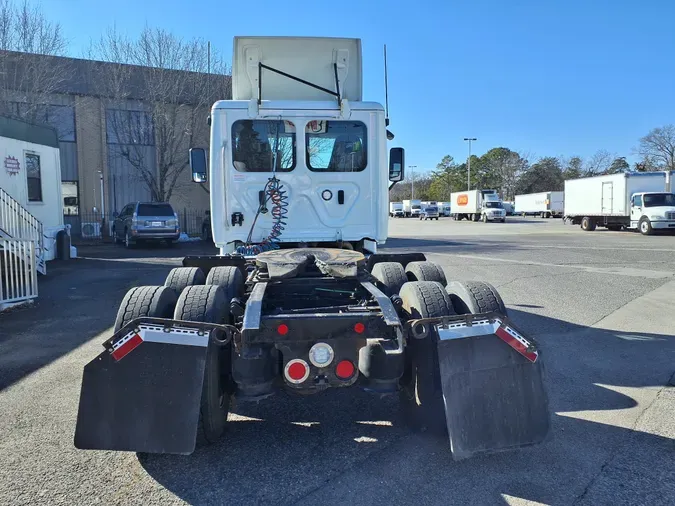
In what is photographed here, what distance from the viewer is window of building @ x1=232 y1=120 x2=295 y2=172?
19.9ft

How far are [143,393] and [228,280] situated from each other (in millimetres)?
1515

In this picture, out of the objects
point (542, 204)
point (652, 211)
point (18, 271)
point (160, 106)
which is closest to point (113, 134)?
point (160, 106)

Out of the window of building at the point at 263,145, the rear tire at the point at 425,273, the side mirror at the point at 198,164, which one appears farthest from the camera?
the side mirror at the point at 198,164

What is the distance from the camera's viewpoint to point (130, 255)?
60.8 ft

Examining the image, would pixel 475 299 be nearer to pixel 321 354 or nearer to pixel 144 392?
pixel 321 354

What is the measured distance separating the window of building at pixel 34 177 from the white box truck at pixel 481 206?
39.3m

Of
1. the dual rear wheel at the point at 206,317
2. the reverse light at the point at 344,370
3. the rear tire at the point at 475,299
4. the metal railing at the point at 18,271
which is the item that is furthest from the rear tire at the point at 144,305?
the metal railing at the point at 18,271

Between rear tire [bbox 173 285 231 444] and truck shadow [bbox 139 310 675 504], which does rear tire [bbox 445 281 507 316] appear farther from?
rear tire [bbox 173 285 231 444]

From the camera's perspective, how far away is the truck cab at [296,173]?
607cm

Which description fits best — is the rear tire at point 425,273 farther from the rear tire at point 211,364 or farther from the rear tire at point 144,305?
the rear tire at point 144,305

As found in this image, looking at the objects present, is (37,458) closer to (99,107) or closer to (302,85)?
(302,85)

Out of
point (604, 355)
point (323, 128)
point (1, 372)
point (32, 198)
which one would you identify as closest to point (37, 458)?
point (1, 372)

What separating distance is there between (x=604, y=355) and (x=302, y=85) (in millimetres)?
→ 4890

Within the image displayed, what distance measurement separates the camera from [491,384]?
3.19 m
